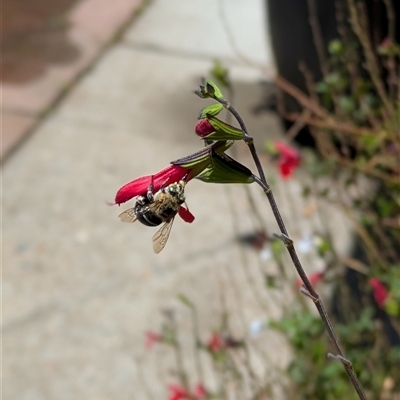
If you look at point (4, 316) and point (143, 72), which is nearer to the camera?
point (4, 316)

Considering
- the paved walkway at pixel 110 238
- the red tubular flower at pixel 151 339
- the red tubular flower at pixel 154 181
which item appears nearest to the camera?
the red tubular flower at pixel 154 181

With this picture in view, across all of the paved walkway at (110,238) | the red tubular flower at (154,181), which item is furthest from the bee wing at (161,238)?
the paved walkway at (110,238)

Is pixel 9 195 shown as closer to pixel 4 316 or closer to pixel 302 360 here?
pixel 4 316

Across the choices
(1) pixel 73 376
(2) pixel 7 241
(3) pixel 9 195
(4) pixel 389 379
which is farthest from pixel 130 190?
(3) pixel 9 195

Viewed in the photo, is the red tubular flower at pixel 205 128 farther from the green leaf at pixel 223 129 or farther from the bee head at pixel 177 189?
the bee head at pixel 177 189

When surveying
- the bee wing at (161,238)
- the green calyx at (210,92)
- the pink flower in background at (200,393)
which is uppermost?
the green calyx at (210,92)

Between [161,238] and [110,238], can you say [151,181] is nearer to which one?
[161,238]

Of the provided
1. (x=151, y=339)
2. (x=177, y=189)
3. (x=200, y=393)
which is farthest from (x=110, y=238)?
(x=177, y=189)
